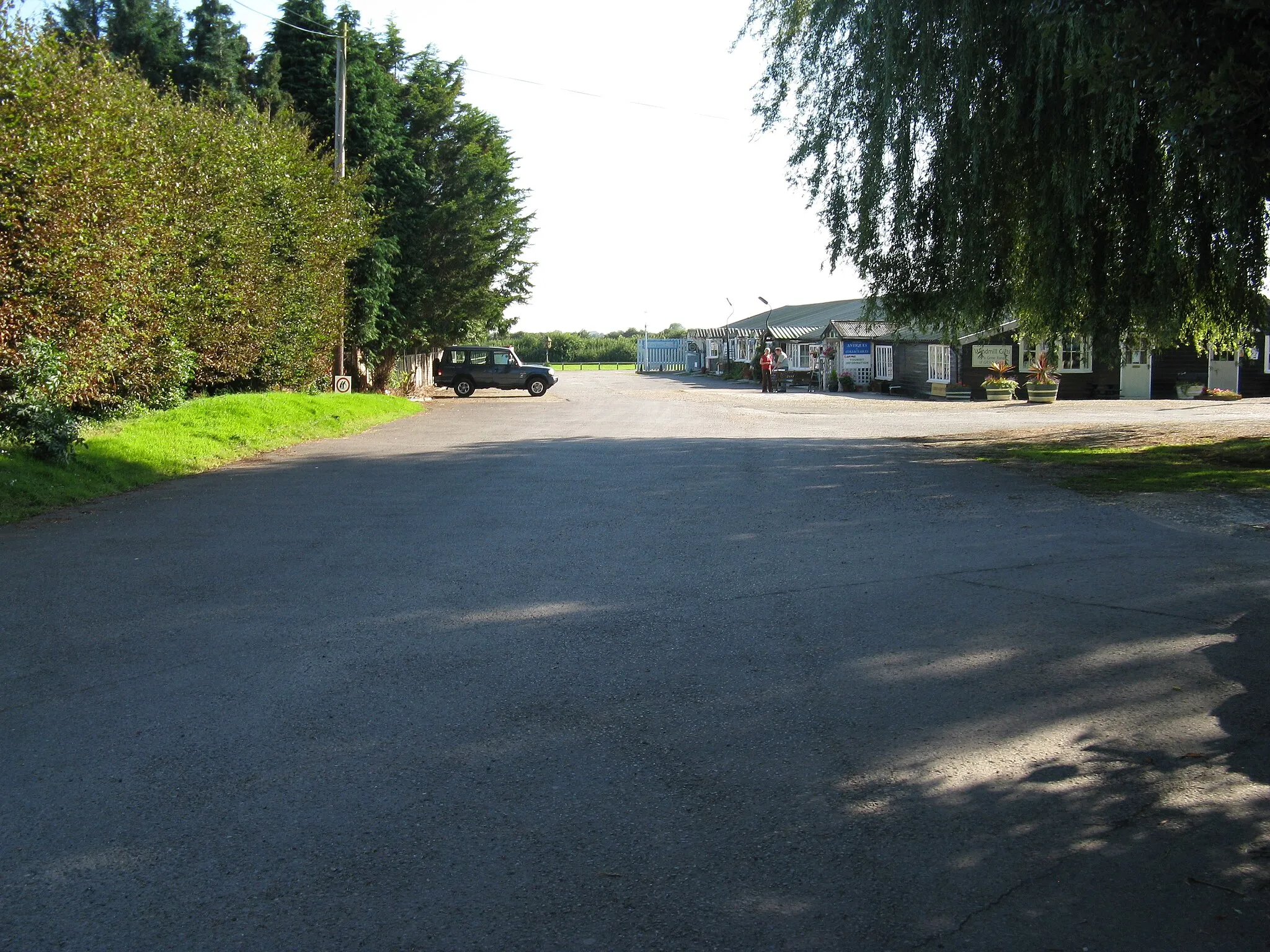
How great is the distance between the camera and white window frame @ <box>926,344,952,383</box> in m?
39.2

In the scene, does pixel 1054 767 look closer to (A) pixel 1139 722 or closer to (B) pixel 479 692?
(A) pixel 1139 722

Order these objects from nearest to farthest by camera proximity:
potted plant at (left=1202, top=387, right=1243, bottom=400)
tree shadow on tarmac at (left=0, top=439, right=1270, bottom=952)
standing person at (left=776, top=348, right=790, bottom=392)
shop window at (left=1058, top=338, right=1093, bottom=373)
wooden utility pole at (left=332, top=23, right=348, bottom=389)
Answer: tree shadow on tarmac at (left=0, top=439, right=1270, bottom=952) → wooden utility pole at (left=332, top=23, right=348, bottom=389) → potted plant at (left=1202, top=387, right=1243, bottom=400) → shop window at (left=1058, top=338, right=1093, bottom=373) → standing person at (left=776, top=348, right=790, bottom=392)

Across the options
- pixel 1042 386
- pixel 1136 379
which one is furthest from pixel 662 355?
pixel 1042 386

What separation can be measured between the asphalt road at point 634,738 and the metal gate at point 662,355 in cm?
7096

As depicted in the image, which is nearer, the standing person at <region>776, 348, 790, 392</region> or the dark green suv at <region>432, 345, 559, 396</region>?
the dark green suv at <region>432, 345, 559, 396</region>

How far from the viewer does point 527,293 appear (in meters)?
39.9

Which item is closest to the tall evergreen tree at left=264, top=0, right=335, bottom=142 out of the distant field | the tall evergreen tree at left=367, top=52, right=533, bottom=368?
the tall evergreen tree at left=367, top=52, right=533, bottom=368

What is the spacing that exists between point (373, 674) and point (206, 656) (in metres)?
1.04

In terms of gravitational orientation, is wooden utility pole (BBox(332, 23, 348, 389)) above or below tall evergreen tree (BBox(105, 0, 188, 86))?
below

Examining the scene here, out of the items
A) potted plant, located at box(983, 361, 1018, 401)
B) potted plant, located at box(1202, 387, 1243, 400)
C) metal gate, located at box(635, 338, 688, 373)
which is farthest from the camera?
metal gate, located at box(635, 338, 688, 373)

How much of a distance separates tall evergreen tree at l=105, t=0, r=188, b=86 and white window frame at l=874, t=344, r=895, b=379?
99.8 feet

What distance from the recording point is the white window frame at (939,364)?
3916 centimetres

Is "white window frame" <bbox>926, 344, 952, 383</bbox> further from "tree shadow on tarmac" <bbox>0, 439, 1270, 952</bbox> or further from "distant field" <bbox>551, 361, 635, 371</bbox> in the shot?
"distant field" <bbox>551, 361, 635, 371</bbox>

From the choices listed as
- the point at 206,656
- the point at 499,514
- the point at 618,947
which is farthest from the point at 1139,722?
the point at 499,514
